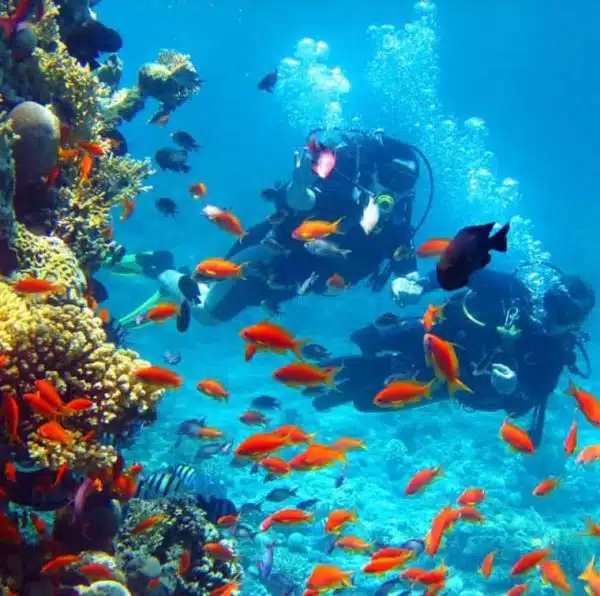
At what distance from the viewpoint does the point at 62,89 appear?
5496mm

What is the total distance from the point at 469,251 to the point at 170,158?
18.7ft

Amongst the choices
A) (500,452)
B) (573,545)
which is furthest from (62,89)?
(500,452)

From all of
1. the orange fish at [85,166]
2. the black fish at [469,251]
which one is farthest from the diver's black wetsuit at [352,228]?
the black fish at [469,251]

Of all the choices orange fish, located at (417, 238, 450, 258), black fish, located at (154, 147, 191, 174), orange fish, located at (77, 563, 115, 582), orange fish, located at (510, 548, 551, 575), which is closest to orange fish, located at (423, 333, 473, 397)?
orange fish, located at (417, 238, 450, 258)

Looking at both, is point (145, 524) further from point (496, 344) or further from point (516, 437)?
point (496, 344)

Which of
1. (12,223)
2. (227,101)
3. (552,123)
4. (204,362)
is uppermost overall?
(227,101)

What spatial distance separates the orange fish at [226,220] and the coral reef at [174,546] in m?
3.03

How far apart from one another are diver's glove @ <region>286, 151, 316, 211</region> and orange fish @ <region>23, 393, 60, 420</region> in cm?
400

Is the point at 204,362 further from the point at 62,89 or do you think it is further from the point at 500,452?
the point at 62,89

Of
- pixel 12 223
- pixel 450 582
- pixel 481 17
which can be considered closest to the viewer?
pixel 12 223

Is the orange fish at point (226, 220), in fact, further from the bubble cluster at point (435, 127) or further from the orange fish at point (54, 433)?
the bubble cluster at point (435, 127)

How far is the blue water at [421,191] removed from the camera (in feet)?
44.7

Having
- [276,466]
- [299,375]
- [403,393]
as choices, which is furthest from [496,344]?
[299,375]

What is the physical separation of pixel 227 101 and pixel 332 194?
2871 inches
